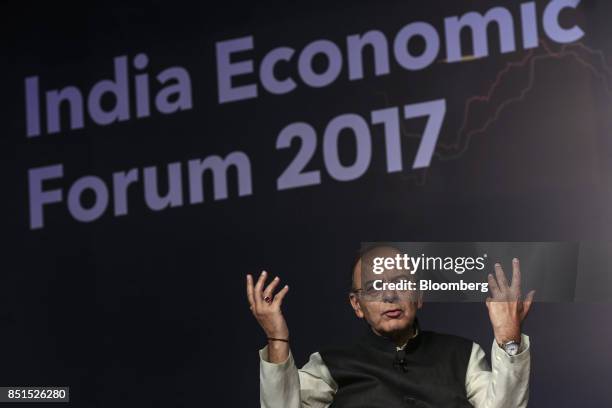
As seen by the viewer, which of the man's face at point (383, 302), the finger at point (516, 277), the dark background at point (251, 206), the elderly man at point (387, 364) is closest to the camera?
the finger at point (516, 277)

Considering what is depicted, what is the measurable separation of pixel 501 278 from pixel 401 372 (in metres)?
0.45

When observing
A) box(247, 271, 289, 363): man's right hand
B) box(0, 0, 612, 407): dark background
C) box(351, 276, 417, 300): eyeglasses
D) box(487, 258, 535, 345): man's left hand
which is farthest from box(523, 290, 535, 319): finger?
box(0, 0, 612, 407): dark background

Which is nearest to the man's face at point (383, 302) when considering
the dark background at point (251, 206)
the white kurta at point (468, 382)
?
the white kurta at point (468, 382)

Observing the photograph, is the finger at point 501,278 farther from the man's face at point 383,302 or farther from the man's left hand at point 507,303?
the man's face at point 383,302

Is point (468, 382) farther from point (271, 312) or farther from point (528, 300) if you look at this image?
point (271, 312)

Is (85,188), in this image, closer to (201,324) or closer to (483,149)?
(201,324)

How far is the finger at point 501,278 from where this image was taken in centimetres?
242

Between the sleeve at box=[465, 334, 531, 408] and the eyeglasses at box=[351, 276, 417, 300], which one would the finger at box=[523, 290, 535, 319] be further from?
the eyeglasses at box=[351, 276, 417, 300]

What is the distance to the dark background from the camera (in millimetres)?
3910

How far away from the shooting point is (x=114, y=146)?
14.4 feet

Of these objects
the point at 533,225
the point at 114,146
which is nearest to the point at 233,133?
the point at 114,146

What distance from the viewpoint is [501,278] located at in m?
2.43

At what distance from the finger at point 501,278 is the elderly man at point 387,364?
0.09 m

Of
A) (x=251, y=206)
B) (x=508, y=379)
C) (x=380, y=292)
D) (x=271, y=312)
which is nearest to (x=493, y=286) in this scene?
(x=508, y=379)
